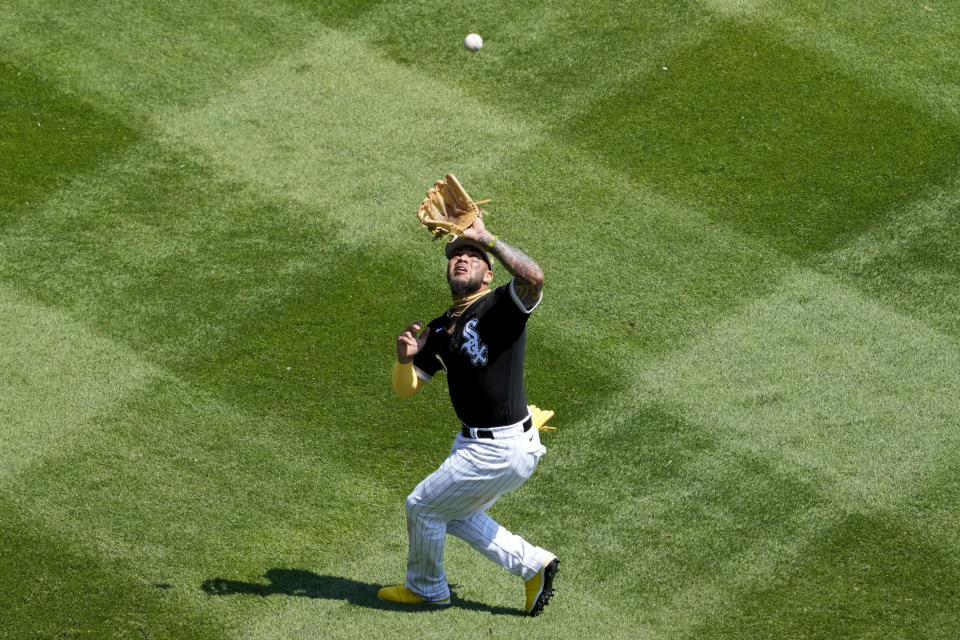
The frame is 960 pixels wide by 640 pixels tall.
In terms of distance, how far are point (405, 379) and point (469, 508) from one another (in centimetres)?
86

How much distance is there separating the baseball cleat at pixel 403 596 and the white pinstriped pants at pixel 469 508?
0.18 ft

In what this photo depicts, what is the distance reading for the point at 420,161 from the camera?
446 inches

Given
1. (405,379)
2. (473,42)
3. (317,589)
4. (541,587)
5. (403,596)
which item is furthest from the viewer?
(473,42)

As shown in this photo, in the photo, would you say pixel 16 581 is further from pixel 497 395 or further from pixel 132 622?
pixel 497 395

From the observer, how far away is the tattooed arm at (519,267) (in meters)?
6.54

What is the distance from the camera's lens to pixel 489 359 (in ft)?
22.5

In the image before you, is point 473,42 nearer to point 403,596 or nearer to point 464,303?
point 464,303

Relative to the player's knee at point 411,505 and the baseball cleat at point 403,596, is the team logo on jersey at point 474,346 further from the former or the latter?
the baseball cleat at point 403,596

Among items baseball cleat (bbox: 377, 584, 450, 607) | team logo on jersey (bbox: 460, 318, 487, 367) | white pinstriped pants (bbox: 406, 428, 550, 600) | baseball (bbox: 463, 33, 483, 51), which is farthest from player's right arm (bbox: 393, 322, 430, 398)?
baseball (bbox: 463, 33, 483, 51)

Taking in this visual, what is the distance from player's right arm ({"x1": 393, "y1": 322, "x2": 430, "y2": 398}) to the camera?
23.3 ft

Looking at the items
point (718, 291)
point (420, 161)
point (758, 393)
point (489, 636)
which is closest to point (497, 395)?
point (489, 636)

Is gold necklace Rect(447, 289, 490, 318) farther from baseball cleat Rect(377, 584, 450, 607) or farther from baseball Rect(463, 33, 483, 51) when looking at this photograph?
baseball Rect(463, 33, 483, 51)

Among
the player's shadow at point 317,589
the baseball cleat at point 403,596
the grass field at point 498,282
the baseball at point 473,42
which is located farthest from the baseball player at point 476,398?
the baseball at point 473,42

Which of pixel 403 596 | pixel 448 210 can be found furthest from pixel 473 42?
pixel 403 596
